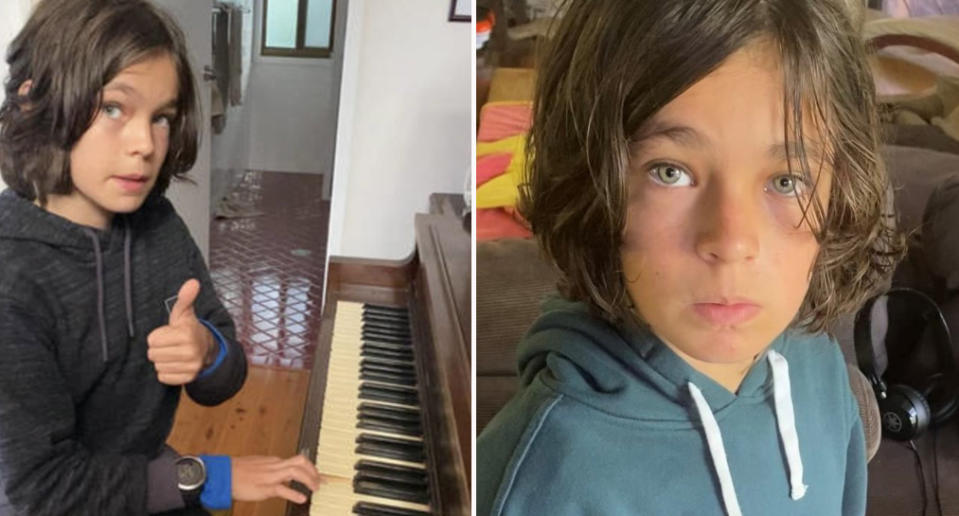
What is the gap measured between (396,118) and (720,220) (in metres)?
0.36

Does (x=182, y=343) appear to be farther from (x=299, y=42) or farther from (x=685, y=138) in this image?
(x=685, y=138)

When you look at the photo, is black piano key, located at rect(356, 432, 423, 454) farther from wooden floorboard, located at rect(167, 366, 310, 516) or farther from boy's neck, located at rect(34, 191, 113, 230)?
boy's neck, located at rect(34, 191, 113, 230)

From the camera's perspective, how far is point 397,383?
0.81 metres

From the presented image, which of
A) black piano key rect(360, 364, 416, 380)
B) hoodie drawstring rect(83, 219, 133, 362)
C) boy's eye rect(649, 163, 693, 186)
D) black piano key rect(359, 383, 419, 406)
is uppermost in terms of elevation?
boy's eye rect(649, 163, 693, 186)

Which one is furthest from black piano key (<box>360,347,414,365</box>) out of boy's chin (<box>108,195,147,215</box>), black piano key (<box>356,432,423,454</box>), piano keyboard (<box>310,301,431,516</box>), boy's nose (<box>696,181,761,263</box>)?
boy's nose (<box>696,181,761,263</box>)

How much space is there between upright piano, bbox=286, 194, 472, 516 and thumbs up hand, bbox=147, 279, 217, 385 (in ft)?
0.42

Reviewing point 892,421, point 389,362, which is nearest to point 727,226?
point 892,421

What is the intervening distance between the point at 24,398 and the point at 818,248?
1.67 ft

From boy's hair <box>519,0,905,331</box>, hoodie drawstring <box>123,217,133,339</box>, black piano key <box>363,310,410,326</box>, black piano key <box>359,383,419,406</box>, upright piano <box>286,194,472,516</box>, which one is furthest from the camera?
black piano key <box>363,310,410,326</box>

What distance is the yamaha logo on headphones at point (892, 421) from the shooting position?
59 cm

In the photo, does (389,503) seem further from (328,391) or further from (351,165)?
(351,165)

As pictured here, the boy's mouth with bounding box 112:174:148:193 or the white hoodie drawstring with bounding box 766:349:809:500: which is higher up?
the boy's mouth with bounding box 112:174:148:193

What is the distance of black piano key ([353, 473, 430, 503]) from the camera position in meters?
0.69

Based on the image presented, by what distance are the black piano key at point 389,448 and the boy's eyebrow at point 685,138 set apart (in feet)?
1.31
